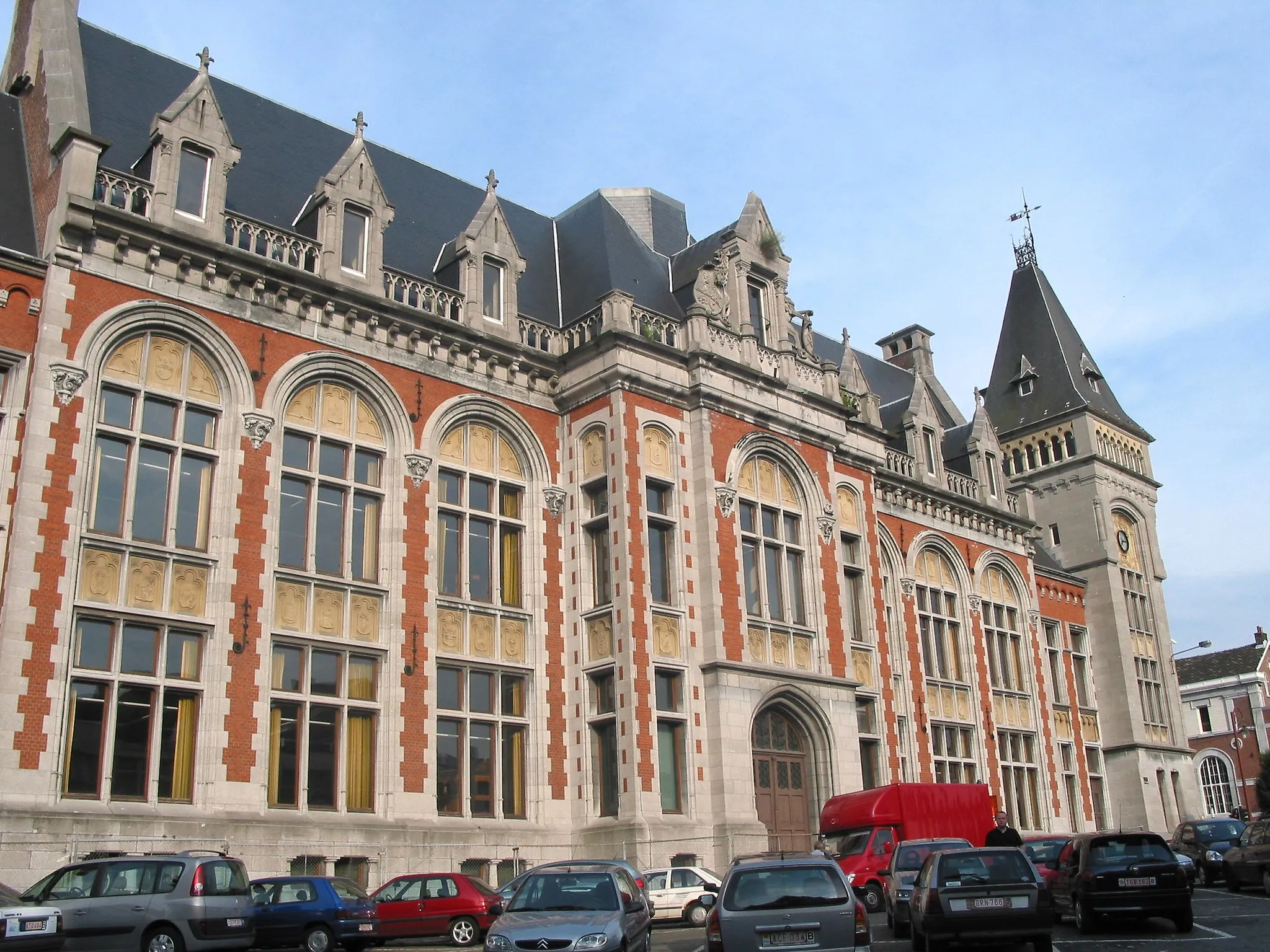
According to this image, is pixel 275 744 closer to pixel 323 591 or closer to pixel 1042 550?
pixel 323 591

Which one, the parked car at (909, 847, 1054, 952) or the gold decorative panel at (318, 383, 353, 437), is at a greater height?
the gold decorative panel at (318, 383, 353, 437)

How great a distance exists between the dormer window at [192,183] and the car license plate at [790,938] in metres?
18.3

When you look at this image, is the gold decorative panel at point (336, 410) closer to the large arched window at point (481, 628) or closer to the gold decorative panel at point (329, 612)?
the large arched window at point (481, 628)

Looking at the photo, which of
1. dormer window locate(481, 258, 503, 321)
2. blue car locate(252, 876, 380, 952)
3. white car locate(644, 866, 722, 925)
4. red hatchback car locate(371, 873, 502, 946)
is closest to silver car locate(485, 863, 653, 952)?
blue car locate(252, 876, 380, 952)

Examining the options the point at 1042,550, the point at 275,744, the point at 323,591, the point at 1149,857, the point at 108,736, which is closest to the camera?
the point at 1149,857

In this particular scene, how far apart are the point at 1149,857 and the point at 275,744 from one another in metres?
15.0

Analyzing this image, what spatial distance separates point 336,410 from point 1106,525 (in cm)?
3408

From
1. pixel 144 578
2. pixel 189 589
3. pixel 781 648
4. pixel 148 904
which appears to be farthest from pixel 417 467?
pixel 148 904

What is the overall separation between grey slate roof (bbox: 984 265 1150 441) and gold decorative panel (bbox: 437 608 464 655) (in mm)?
32821

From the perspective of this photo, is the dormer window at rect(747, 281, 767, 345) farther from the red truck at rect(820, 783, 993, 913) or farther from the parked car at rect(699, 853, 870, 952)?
the parked car at rect(699, 853, 870, 952)

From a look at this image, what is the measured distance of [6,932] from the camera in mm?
13750

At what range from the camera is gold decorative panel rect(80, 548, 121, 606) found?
69.4 feet

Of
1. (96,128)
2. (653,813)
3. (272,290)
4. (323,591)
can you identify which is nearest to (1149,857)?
(653,813)

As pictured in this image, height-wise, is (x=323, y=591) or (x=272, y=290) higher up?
(x=272, y=290)
